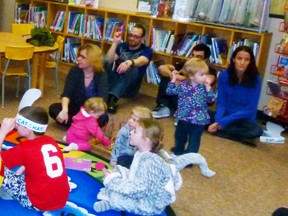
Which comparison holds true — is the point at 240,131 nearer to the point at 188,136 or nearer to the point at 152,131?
the point at 188,136

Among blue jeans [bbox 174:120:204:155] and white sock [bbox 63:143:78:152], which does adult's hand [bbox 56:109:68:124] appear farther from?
blue jeans [bbox 174:120:204:155]

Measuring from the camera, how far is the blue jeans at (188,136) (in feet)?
11.6

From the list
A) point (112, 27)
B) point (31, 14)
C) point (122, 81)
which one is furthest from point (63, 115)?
point (31, 14)

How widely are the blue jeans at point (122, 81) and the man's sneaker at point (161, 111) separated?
432 mm

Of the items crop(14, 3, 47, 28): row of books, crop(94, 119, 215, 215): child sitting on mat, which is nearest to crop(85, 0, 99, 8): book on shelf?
crop(14, 3, 47, 28): row of books

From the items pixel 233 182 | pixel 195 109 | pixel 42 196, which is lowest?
pixel 233 182

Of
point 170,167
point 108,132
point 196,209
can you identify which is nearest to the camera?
point 170,167

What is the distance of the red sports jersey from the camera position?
2244 mm

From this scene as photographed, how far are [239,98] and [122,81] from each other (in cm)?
136

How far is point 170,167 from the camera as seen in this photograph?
256cm

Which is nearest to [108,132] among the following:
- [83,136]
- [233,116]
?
[83,136]

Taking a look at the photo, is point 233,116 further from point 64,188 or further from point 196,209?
point 64,188

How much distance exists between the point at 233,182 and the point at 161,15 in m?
2.97

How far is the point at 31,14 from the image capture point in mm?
6645
